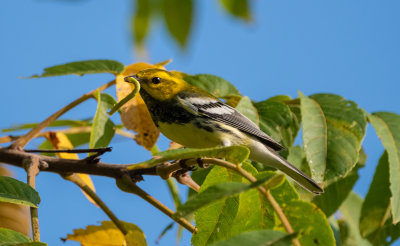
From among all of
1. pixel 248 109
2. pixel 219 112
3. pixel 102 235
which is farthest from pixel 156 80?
pixel 102 235

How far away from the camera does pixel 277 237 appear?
1250 millimetres

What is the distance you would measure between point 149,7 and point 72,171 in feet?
2.20

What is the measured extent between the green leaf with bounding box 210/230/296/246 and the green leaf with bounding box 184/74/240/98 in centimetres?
120

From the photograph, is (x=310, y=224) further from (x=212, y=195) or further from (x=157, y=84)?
(x=157, y=84)

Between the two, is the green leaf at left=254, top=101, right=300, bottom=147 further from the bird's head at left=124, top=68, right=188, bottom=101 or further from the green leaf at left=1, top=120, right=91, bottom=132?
the green leaf at left=1, top=120, right=91, bottom=132

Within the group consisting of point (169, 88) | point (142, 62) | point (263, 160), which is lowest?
point (263, 160)

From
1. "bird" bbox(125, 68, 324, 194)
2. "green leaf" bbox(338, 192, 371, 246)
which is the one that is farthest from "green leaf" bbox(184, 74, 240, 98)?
"green leaf" bbox(338, 192, 371, 246)

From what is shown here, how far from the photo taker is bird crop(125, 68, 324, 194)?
98.6 inches

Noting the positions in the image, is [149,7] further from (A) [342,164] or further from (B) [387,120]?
(B) [387,120]

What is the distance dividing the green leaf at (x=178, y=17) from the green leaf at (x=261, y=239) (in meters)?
0.58

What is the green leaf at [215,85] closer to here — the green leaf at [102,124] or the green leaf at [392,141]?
the green leaf at [102,124]

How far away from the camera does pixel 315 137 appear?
7.10 ft

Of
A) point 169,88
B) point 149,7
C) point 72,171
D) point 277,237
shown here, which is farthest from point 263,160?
point 277,237

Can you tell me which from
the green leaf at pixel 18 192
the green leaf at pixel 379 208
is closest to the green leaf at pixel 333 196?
the green leaf at pixel 379 208
